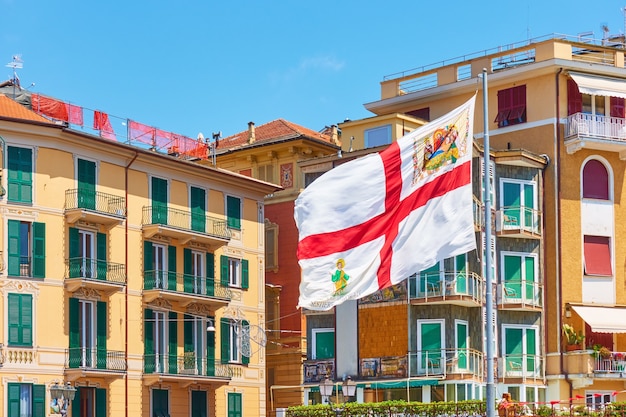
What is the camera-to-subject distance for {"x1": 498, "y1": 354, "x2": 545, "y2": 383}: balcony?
202ft

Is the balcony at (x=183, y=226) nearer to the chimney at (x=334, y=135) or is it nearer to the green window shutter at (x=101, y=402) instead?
the green window shutter at (x=101, y=402)

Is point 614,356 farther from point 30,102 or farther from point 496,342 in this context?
point 30,102

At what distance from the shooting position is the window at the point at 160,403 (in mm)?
64625

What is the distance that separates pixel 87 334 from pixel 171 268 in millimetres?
6764

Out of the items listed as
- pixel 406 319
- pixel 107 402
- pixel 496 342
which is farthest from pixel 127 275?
pixel 496 342

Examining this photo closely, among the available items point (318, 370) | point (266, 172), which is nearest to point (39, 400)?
point (318, 370)

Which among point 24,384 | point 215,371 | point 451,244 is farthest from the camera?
point 215,371

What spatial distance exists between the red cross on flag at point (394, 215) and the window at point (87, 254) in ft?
92.6

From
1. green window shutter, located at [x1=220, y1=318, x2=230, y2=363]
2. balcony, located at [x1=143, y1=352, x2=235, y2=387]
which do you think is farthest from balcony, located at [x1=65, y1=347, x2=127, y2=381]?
green window shutter, located at [x1=220, y1=318, x2=230, y2=363]

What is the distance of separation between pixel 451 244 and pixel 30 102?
36940mm

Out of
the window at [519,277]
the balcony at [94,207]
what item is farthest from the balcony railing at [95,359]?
the window at [519,277]

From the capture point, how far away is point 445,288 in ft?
196

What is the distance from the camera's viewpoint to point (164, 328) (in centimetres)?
6569

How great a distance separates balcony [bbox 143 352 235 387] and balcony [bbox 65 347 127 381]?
1.85m
